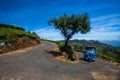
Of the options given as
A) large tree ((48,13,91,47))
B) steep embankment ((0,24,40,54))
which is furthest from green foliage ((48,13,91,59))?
steep embankment ((0,24,40,54))

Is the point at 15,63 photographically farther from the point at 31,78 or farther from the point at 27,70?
the point at 31,78

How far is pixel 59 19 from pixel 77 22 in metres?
4.96

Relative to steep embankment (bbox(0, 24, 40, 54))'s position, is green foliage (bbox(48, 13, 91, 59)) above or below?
above

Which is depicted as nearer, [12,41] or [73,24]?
[12,41]

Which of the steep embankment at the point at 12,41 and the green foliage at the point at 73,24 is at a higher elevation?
the green foliage at the point at 73,24

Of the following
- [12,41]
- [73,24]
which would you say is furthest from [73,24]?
[12,41]

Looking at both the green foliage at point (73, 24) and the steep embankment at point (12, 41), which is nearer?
the steep embankment at point (12, 41)

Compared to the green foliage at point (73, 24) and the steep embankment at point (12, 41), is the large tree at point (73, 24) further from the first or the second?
the steep embankment at point (12, 41)

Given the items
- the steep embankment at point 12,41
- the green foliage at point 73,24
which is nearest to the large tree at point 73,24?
the green foliage at point 73,24

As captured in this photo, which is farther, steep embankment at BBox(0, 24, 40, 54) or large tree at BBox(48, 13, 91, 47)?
large tree at BBox(48, 13, 91, 47)

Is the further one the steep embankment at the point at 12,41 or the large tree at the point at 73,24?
the large tree at the point at 73,24

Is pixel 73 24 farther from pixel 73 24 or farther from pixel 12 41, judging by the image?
pixel 12 41

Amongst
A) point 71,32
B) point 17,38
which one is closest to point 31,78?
point 17,38

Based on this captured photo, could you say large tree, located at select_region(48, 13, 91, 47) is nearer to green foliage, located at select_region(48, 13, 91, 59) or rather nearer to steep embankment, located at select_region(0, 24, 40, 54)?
green foliage, located at select_region(48, 13, 91, 59)
